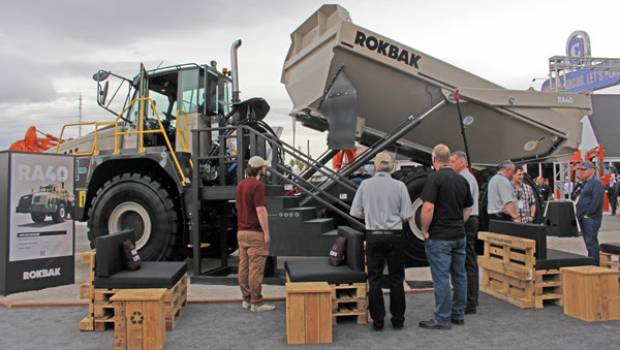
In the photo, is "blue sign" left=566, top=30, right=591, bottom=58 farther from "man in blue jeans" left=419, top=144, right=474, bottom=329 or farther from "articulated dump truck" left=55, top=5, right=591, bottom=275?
"man in blue jeans" left=419, top=144, right=474, bottom=329

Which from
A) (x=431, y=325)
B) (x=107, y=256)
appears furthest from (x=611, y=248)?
(x=107, y=256)

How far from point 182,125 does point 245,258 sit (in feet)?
9.86

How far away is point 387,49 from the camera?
7242 millimetres

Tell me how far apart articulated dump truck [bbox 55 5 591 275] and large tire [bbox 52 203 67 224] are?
78 cm

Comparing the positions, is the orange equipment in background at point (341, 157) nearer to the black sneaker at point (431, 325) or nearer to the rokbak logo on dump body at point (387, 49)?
the rokbak logo on dump body at point (387, 49)

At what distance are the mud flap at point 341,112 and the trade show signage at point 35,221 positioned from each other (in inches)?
140

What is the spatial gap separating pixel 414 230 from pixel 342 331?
3113 millimetres

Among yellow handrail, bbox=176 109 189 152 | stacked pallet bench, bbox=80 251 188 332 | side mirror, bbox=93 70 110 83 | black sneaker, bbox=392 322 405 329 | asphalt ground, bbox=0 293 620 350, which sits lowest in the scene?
asphalt ground, bbox=0 293 620 350

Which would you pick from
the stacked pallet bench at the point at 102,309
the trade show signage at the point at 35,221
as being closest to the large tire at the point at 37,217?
the trade show signage at the point at 35,221

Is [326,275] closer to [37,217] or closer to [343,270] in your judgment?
[343,270]

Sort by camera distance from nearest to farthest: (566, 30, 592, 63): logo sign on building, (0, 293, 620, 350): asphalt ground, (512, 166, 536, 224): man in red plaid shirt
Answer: (0, 293, 620, 350): asphalt ground → (512, 166, 536, 224): man in red plaid shirt → (566, 30, 592, 63): logo sign on building

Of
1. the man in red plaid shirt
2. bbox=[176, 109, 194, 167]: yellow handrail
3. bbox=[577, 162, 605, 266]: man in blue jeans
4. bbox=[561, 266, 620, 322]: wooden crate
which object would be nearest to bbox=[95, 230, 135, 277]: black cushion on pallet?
bbox=[176, 109, 194, 167]: yellow handrail

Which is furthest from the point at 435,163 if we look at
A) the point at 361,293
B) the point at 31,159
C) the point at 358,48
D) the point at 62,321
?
the point at 31,159

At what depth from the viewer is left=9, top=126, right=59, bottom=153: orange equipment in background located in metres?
9.89
